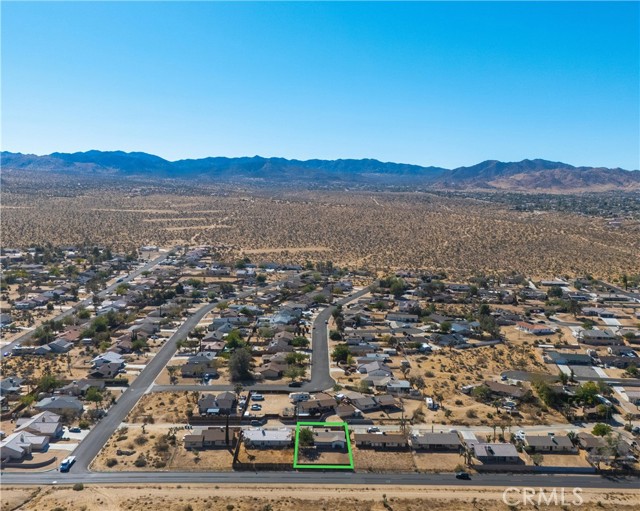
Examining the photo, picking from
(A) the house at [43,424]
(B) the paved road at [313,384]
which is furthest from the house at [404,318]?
(A) the house at [43,424]

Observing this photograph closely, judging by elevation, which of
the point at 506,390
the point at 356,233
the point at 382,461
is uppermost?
the point at 356,233

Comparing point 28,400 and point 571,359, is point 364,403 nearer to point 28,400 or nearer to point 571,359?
point 571,359

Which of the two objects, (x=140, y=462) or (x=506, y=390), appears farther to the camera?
(x=506, y=390)

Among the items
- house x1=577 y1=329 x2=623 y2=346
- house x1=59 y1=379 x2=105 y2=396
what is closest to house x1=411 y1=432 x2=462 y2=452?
house x1=59 y1=379 x2=105 y2=396

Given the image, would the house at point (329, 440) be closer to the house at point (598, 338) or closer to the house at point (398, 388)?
the house at point (398, 388)

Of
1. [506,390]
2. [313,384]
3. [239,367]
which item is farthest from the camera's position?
[239,367]

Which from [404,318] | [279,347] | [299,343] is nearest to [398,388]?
[299,343]

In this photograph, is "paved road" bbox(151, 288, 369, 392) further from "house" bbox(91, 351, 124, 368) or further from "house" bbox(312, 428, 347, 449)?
"house" bbox(312, 428, 347, 449)
